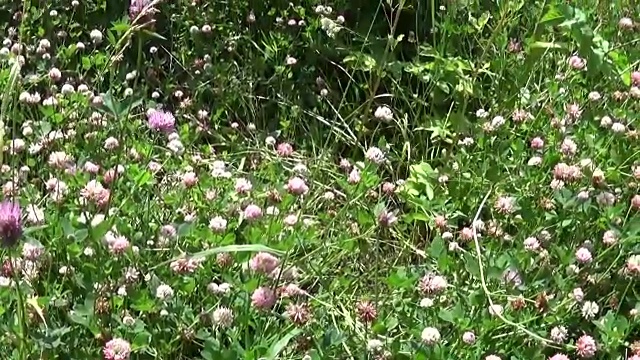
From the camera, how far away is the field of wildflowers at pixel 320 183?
4.59 feet

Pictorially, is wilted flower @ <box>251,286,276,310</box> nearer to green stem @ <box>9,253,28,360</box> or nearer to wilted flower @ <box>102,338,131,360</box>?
wilted flower @ <box>102,338,131,360</box>

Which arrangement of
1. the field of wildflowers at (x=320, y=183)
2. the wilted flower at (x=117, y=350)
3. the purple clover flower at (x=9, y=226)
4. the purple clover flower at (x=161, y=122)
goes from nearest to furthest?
1. the purple clover flower at (x=9, y=226)
2. the wilted flower at (x=117, y=350)
3. the field of wildflowers at (x=320, y=183)
4. the purple clover flower at (x=161, y=122)

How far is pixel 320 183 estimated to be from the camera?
1.90 m

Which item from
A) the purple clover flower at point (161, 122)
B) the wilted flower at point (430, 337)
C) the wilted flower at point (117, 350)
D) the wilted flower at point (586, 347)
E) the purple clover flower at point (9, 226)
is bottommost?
the wilted flower at point (586, 347)

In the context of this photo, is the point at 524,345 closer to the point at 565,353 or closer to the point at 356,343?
the point at 565,353

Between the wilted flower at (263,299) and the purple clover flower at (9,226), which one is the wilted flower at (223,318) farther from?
the purple clover flower at (9,226)

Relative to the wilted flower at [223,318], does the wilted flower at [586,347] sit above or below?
below

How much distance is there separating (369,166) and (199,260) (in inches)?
13.8

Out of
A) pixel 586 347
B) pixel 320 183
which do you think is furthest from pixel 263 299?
pixel 320 183

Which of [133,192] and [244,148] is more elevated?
[133,192]

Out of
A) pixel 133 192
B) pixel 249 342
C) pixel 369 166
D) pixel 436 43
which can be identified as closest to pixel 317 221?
pixel 369 166

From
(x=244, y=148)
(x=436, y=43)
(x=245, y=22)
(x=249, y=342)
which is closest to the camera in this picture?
(x=249, y=342)

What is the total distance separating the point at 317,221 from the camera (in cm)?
177

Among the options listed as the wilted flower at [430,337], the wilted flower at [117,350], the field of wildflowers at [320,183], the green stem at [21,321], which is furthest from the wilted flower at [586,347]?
the green stem at [21,321]
